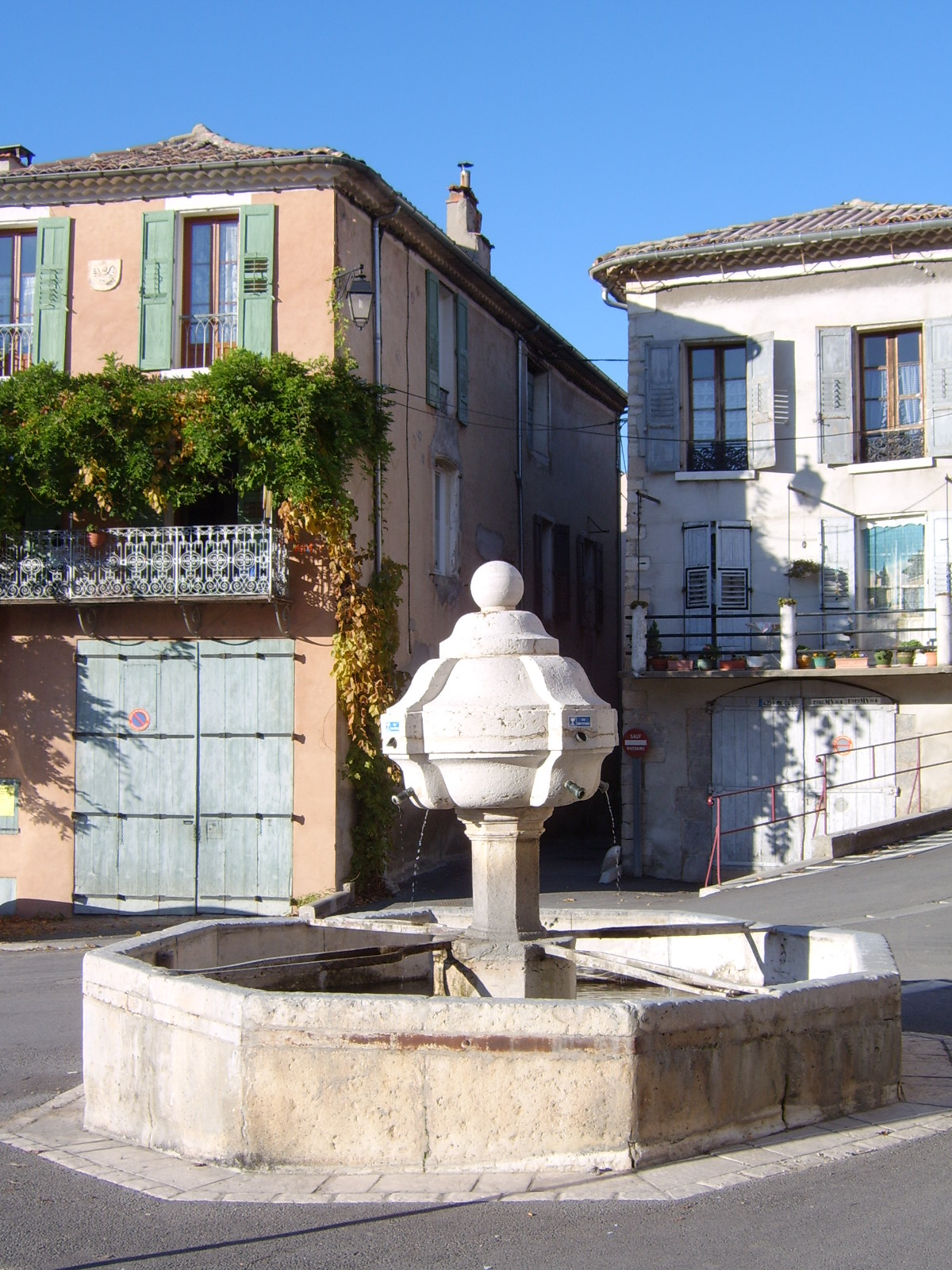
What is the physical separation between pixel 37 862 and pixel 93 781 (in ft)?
4.17

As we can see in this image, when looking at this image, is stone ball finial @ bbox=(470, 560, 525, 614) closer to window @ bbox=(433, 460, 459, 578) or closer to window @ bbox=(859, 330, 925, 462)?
window @ bbox=(433, 460, 459, 578)

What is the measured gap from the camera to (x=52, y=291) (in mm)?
18141

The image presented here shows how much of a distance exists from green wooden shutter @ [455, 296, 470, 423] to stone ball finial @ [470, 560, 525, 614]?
1409cm

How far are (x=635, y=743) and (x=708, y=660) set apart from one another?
1.73 m

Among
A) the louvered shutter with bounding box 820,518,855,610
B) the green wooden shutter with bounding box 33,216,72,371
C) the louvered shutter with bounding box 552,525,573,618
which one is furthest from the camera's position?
the louvered shutter with bounding box 552,525,573,618

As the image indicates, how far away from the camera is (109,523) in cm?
1764

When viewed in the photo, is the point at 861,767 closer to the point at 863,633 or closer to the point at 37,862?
the point at 863,633

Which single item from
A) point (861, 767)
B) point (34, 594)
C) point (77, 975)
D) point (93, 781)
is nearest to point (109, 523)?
point (34, 594)

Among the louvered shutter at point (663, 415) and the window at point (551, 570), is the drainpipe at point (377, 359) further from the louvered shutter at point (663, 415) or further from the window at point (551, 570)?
the window at point (551, 570)

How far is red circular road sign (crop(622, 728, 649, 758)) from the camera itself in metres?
20.9

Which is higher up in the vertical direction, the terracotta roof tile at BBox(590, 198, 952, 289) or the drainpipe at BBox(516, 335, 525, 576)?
the terracotta roof tile at BBox(590, 198, 952, 289)

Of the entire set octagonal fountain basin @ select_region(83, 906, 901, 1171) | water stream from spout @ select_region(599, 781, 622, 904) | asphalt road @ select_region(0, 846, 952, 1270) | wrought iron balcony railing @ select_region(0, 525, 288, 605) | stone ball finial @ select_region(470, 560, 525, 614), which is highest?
wrought iron balcony railing @ select_region(0, 525, 288, 605)

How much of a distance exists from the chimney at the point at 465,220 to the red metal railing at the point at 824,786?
1051 cm

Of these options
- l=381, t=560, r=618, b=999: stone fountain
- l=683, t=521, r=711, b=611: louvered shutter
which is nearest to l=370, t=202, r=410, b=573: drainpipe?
l=683, t=521, r=711, b=611: louvered shutter
